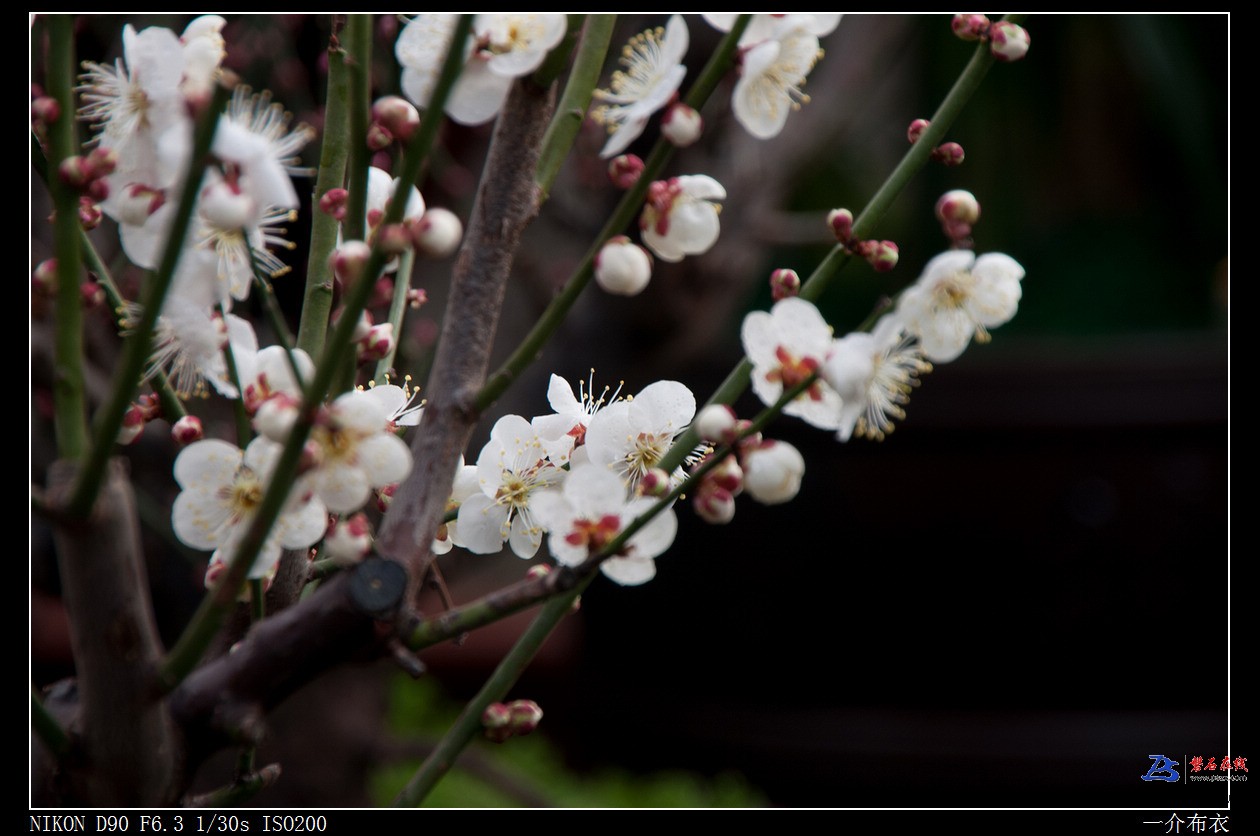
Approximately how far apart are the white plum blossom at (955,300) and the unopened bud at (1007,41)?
0.10 meters

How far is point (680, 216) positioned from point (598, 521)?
0.43ft

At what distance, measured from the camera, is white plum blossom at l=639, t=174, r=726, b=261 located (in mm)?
458

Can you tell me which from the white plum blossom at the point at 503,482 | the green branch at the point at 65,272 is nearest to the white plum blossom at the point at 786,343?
the white plum blossom at the point at 503,482

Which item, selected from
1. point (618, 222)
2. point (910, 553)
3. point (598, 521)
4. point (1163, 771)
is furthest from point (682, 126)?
point (910, 553)

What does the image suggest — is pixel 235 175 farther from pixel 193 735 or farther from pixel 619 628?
pixel 619 628

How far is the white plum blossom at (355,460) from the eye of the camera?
0.40 m

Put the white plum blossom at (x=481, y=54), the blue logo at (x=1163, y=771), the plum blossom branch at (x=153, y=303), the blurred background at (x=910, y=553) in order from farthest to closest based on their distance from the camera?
the blurred background at (x=910, y=553) < the blue logo at (x=1163, y=771) < the white plum blossom at (x=481, y=54) < the plum blossom branch at (x=153, y=303)

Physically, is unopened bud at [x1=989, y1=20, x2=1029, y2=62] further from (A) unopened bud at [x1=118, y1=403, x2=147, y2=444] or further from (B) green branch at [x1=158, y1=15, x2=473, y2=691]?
(A) unopened bud at [x1=118, y1=403, x2=147, y2=444]

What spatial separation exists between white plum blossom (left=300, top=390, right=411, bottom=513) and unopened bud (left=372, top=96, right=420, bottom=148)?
0.11 metres

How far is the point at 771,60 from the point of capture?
17.1 inches

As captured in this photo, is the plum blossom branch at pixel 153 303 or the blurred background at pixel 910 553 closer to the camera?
the plum blossom branch at pixel 153 303

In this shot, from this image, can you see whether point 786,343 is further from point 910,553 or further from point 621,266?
point 910,553

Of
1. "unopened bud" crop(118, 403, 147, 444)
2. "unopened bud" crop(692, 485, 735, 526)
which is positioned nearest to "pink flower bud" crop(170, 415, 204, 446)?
"unopened bud" crop(118, 403, 147, 444)

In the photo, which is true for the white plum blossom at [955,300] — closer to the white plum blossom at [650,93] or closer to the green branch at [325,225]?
the white plum blossom at [650,93]
